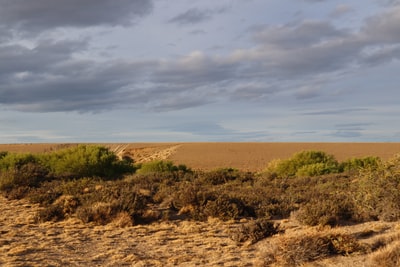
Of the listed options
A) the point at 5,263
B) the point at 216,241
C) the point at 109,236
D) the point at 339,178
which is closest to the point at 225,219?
the point at 216,241

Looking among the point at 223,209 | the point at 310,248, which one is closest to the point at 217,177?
the point at 223,209

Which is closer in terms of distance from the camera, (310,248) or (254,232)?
(310,248)

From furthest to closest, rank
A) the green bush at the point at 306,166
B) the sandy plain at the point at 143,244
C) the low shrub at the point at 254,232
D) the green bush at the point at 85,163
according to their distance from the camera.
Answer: the green bush at the point at 306,166, the green bush at the point at 85,163, the low shrub at the point at 254,232, the sandy plain at the point at 143,244

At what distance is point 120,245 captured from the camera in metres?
10.2

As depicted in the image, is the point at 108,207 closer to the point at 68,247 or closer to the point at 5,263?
the point at 68,247

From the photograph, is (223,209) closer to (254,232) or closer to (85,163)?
(254,232)

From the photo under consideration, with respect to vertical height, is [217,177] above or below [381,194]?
below

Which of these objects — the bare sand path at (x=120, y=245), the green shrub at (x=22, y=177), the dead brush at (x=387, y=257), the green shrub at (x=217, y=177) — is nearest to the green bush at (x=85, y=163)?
the green shrub at (x=22, y=177)

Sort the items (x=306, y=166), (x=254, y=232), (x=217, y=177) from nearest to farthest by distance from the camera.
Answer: (x=254, y=232) → (x=217, y=177) → (x=306, y=166)

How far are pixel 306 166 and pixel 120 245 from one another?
18.8 metres

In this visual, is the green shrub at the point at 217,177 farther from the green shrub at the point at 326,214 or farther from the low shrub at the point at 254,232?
the low shrub at the point at 254,232

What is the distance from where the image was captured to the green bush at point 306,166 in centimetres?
2656

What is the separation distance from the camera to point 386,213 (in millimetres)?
10562

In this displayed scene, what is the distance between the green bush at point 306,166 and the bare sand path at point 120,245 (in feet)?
50.8
